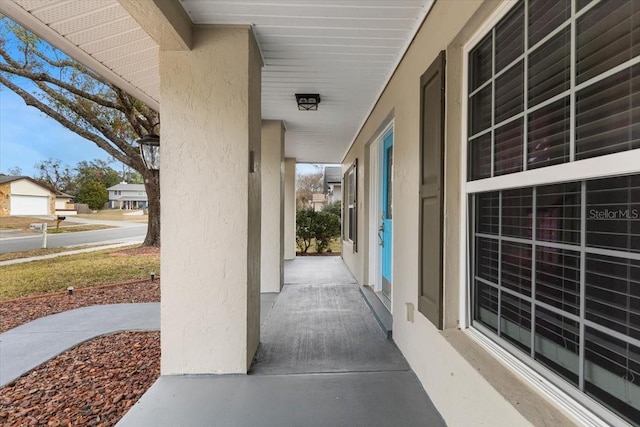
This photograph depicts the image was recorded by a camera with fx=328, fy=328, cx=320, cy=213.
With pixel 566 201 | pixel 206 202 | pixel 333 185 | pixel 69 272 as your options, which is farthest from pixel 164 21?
pixel 333 185

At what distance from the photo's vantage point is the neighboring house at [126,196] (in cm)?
4914

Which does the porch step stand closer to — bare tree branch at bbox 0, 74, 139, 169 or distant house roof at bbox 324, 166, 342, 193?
bare tree branch at bbox 0, 74, 139, 169

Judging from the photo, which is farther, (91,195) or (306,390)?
(91,195)

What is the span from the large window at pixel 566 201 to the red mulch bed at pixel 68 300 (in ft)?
17.1

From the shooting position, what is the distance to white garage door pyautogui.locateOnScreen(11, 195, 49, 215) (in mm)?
27453

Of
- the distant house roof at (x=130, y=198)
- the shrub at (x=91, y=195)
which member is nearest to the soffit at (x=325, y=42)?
the shrub at (x=91, y=195)

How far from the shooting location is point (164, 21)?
2.09m

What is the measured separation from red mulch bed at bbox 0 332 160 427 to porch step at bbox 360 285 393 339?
2.16 meters

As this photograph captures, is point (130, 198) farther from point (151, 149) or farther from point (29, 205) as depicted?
point (151, 149)

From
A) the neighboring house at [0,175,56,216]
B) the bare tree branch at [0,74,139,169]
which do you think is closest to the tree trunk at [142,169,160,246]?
the bare tree branch at [0,74,139,169]

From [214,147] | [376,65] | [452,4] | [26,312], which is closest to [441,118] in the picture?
[452,4]

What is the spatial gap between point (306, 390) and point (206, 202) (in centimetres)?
158

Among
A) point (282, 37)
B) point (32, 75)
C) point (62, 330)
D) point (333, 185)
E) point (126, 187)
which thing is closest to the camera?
point (282, 37)

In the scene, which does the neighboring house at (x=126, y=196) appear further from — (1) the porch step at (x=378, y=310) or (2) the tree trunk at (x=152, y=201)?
(1) the porch step at (x=378, y=310)
